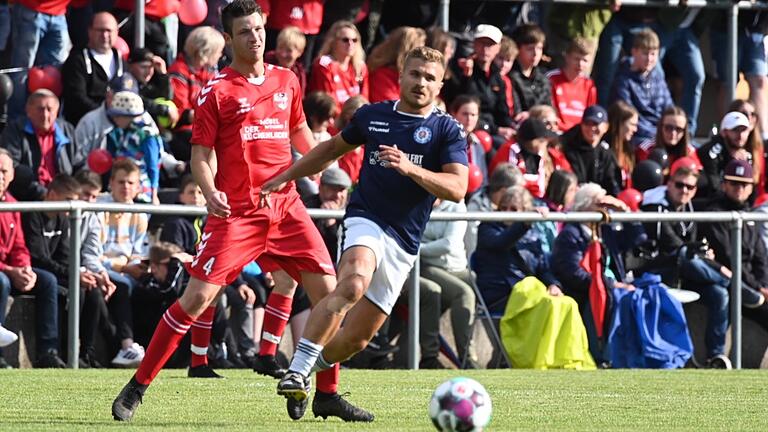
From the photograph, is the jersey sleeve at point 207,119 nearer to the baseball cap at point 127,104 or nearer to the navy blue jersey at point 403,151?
the navy blue jersey at point 403,151

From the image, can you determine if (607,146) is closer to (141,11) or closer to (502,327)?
(502,327)

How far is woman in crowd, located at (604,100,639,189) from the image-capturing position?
15648mm

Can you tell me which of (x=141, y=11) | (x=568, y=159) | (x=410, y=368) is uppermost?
(x=141, y=11)

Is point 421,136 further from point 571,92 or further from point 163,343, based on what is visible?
point 571,92

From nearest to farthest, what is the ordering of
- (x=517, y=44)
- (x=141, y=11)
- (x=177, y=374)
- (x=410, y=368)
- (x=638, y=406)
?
(x=638, y=406)
(x=177, y=374)
(x=410, y=368)
(x=141, y=11)
(x=517, y=44)

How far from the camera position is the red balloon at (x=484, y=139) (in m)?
15.1

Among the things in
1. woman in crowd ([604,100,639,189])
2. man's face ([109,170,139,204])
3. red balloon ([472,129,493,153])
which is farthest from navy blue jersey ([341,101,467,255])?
woman in crowd ([604,100,639,189])

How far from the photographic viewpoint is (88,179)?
487 inches

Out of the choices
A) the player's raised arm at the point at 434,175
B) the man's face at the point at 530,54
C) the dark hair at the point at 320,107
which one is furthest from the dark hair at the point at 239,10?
the man's face at the point at 530,54

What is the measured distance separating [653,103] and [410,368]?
5.66 m

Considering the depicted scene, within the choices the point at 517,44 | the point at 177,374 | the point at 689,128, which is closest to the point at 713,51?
the point at 689,128

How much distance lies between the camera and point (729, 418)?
822cm

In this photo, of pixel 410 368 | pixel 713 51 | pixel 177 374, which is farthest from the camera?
pixel 713 51

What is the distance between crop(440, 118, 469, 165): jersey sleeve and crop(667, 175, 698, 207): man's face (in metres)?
6.26
